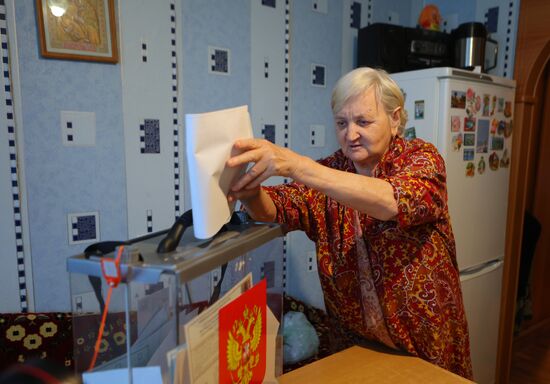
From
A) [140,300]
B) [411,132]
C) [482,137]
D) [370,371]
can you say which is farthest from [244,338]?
[482,137]

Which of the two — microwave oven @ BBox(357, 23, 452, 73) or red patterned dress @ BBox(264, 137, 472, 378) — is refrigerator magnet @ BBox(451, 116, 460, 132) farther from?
red patterned dress @ BBox(264, 137, 472, 378)

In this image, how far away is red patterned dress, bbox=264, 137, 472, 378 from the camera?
0.91 m

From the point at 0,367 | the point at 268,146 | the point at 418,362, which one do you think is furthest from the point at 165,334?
the point at 0,367

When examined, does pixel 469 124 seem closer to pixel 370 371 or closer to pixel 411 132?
pixel 411 132

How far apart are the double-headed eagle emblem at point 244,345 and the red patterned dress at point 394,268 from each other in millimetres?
366

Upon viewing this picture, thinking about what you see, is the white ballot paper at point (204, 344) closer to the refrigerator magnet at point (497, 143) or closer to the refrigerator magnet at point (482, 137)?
the refrigerator magnet at point (482, 137)

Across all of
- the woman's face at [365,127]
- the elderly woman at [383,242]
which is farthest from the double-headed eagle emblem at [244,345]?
the woman's face at [365,127]

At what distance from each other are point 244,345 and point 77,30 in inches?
51.0

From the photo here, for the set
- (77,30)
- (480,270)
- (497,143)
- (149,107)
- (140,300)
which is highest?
(77,30)

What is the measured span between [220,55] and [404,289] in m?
1.23

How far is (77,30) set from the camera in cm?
143

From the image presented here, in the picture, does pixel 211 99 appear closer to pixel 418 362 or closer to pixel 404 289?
pixel 404 289

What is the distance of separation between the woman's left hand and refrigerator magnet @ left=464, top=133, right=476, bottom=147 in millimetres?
1387

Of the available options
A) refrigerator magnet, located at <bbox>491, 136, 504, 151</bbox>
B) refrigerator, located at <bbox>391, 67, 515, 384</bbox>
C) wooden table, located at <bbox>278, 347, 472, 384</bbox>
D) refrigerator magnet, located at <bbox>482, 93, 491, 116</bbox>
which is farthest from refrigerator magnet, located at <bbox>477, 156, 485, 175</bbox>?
wooden table, located at <bbox>278, 347, 472, 384</bbox>
